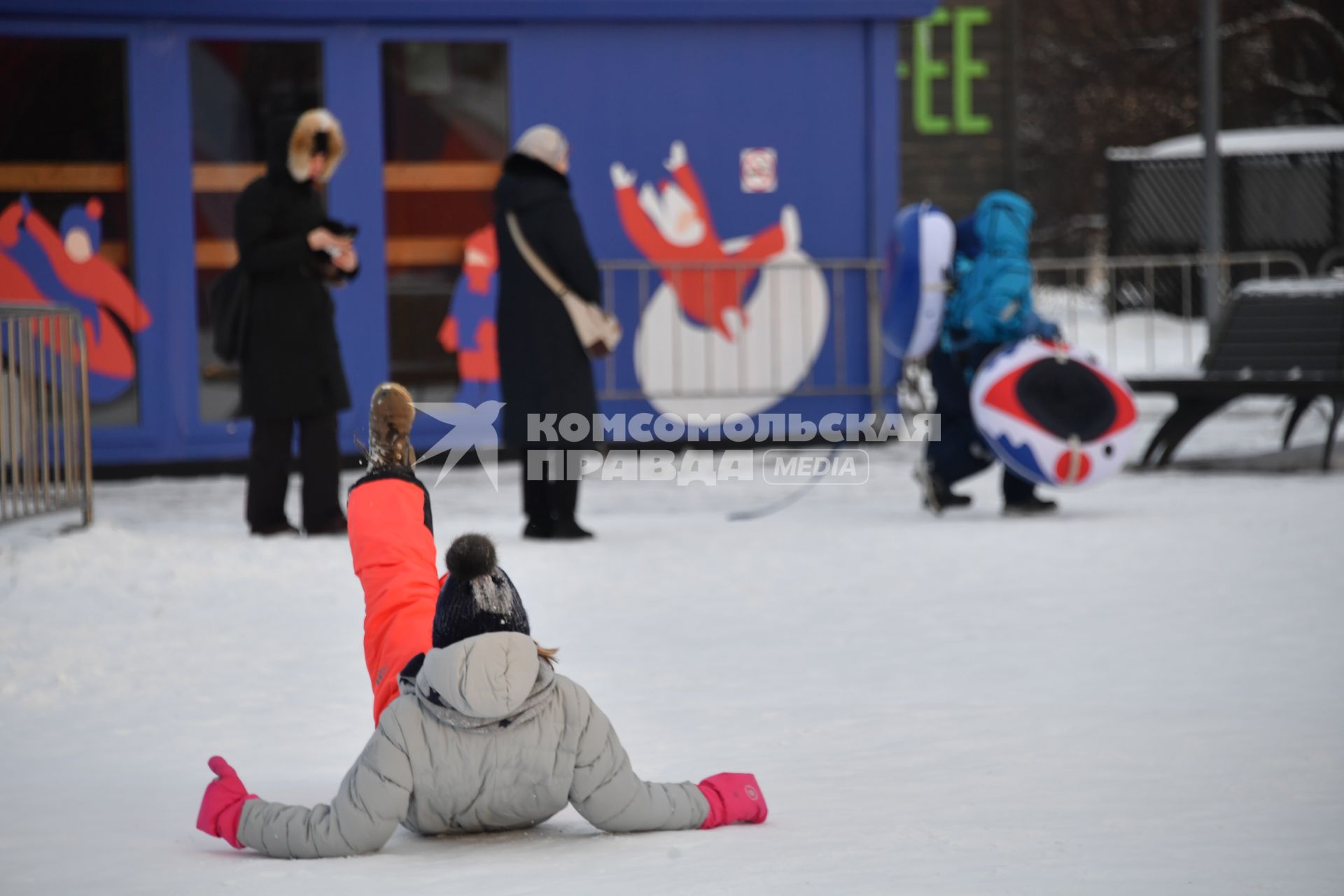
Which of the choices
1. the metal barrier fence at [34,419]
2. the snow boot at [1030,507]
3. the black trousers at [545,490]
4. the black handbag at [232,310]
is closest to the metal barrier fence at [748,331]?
the snow boot at [1030,507]

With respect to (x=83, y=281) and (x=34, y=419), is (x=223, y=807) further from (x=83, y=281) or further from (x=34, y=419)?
(x=83, y=281)

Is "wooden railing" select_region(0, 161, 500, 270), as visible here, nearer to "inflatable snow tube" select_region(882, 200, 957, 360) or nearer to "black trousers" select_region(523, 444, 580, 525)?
"inflatable snow tube" select_region(882, 200, 957, 360)

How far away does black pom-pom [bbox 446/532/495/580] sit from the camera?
3.70 meters

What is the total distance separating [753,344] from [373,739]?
9676 millimetres

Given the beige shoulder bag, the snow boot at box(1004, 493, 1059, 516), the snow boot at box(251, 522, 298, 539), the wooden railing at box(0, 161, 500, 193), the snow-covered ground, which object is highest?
the wooden railing at box(0, 161, 500, 193)

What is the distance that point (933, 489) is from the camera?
948 centimetres

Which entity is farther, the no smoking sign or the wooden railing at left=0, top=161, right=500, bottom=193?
the no smoking sign

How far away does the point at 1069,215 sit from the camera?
140ft

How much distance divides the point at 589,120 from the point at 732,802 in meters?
9.49

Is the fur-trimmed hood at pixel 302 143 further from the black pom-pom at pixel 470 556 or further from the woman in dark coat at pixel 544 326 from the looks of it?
the black pom-pom at pixel 470 556

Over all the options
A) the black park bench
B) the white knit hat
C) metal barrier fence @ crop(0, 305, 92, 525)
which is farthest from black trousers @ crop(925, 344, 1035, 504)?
metal barrier fence @ crop(0, 305, 92, 525)

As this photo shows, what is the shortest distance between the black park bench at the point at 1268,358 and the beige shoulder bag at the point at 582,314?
3618mm

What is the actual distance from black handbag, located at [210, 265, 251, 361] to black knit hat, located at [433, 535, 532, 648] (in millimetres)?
5273

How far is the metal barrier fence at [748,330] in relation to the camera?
43.0 ft
